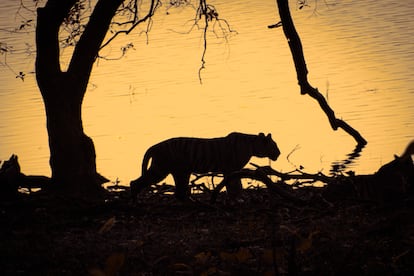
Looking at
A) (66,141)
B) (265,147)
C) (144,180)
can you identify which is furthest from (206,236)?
(265,147)

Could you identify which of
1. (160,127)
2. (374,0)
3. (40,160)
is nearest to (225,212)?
(40,160)

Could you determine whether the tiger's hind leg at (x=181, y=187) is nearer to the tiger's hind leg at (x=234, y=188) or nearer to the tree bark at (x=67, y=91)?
the tiger's hind leg at (x=234, y=188)

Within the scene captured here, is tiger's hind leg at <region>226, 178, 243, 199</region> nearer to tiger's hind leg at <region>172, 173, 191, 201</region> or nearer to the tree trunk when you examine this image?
tiger's hind leg at <region>172, 173, 191, 201</region>

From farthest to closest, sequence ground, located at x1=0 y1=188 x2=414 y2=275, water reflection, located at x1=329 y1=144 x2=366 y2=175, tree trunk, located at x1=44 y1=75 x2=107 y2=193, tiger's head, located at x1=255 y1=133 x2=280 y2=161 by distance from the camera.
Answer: water reflection, located at x1=329 y1=144 x2=366 y2=175 → tiger's head, located at x1=255 y1=133 x2=280 y2=161 → tree trunk, located at x1=44 y1=75 x2=107 y2=193 → ground, located at x1=0 y1=188 x2=414 y2=275

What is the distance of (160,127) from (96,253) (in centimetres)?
974

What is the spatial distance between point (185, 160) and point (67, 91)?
5.20ft

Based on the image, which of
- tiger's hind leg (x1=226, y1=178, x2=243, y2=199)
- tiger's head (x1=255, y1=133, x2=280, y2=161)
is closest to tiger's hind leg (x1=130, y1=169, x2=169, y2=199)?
tiger's hind leg (x1=226, y1=178, x2=243, y2=199)

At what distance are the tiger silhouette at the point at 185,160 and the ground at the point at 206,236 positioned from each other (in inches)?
12.8

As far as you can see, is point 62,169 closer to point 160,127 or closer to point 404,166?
point 404,166

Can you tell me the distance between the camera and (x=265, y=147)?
12633 mm

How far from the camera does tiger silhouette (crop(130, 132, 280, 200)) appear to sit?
1127 centimetres

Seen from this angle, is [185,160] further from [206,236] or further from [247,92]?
[247,92]

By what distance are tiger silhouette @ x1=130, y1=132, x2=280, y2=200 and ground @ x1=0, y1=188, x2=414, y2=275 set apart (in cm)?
33

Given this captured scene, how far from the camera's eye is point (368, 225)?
8.53 metres
